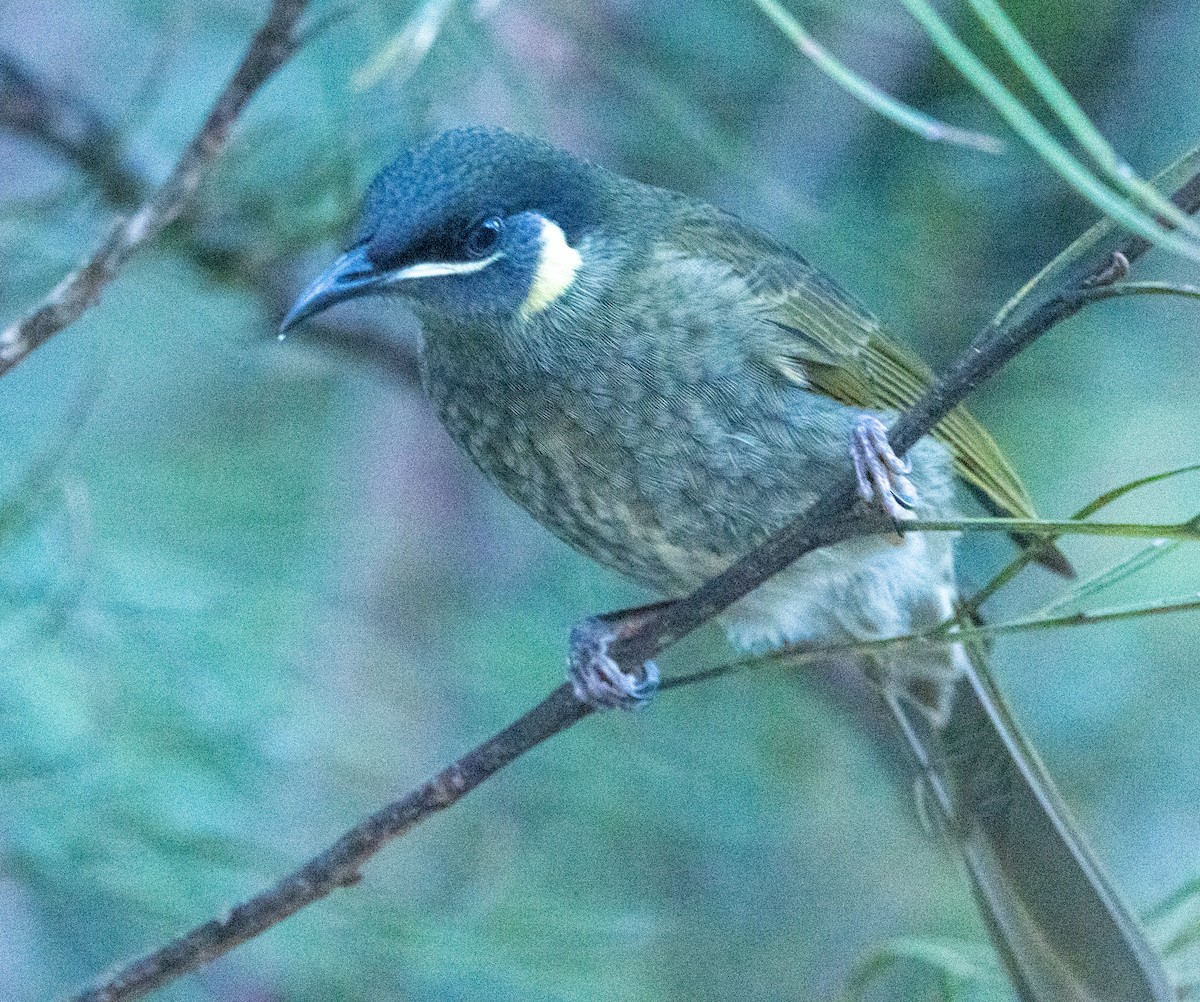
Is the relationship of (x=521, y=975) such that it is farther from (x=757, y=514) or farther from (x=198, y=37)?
(x=198, y=37)

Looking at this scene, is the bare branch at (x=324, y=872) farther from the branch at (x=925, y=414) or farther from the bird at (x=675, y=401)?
the bird at (x=675, y=401)

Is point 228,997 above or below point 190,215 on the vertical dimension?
below

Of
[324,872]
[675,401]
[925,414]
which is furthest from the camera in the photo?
[675,401]

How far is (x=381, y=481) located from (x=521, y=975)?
5.02 ft

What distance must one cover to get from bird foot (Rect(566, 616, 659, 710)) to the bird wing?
0.51 m

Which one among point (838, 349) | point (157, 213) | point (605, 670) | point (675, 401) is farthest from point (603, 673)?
point (157, 213)

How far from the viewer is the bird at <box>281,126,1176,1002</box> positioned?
2.14 m

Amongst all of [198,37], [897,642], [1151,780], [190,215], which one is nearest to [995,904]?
[1151,780]

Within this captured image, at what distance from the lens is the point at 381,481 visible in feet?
12.3

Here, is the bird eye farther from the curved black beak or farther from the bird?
the curved black beak

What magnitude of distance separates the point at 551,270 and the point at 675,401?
0.90 ft

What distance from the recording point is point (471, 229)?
2.16 m

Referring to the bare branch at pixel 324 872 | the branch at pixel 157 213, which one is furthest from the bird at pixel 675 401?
the bare branch at pixel 324 872

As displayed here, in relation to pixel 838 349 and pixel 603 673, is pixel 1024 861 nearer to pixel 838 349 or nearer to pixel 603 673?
pixel 603 673
